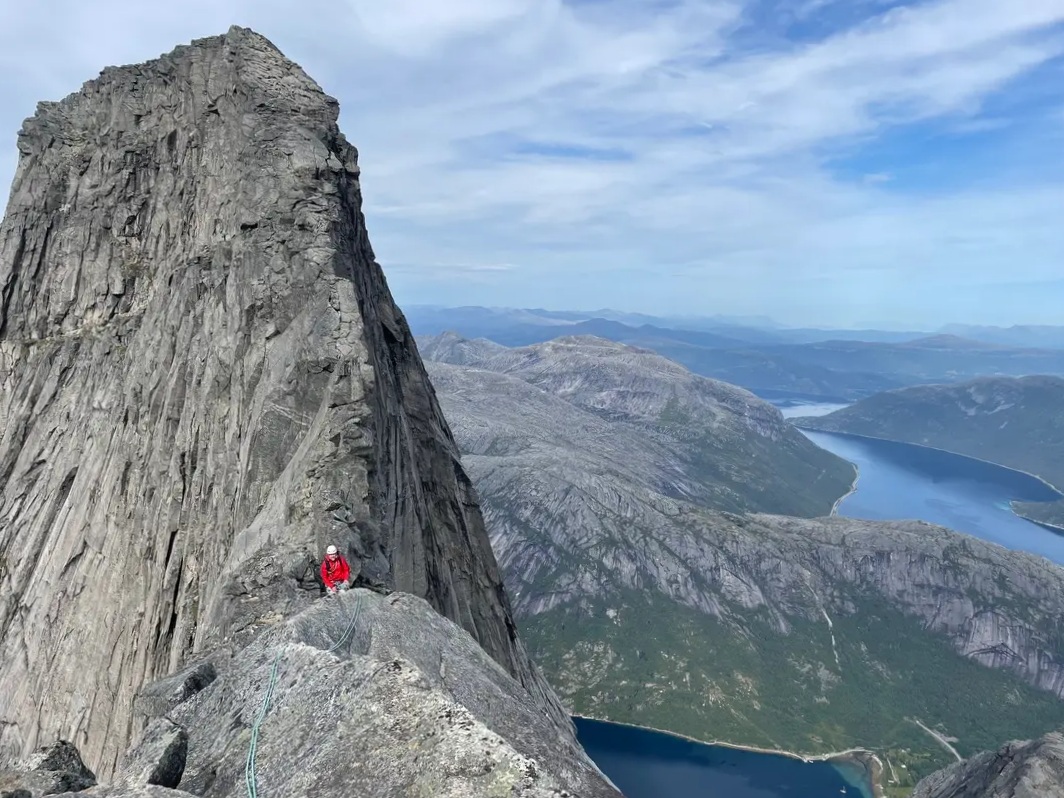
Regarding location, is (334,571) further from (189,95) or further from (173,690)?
(189,95)

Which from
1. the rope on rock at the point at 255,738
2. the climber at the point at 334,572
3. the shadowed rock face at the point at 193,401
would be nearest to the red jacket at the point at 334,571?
the climber at the point at 334,572

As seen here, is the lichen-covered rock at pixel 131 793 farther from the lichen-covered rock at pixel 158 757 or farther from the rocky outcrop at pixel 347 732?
the lichen-covered rock at pixel 158 757

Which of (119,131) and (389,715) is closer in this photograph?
(389,715)

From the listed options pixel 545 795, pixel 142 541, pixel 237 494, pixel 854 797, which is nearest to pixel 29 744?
pixel 142 541

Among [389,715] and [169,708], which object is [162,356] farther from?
[389,715]

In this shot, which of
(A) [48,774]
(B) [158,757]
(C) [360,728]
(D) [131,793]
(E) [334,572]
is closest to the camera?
(D) [131,793]

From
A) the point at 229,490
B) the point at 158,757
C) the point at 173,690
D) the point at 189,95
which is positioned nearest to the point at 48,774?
the point at 158,757
